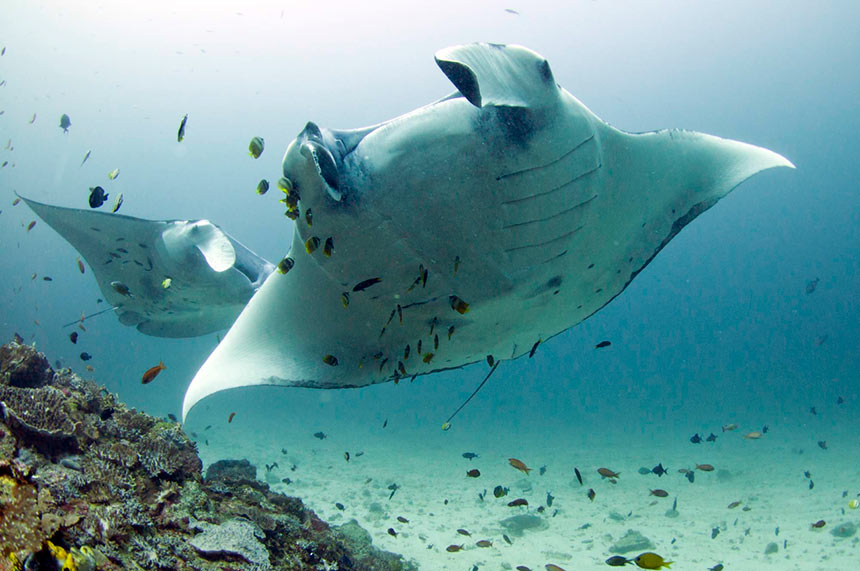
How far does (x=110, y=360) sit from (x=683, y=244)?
87620mm

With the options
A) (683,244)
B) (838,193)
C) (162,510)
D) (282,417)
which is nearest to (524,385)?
(683,244)

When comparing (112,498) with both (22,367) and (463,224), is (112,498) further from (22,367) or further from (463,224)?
(463,224)

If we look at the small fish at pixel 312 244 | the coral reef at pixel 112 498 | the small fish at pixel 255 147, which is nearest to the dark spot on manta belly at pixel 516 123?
the small fish at pixel 312 244

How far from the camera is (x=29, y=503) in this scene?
5.42ft

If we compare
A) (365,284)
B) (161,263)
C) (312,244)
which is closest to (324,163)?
(312,244)

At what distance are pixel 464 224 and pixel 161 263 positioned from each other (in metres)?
4.50

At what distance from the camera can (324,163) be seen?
1569mm

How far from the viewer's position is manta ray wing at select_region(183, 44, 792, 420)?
163 centimetres

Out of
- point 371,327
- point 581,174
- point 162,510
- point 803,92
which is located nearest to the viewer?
point 581,174

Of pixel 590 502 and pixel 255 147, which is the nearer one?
pixel 255 147

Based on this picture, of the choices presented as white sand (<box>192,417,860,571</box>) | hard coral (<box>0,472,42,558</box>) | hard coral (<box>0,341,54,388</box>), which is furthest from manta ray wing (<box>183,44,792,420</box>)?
white sand (<box>192,417,860,571</box>)

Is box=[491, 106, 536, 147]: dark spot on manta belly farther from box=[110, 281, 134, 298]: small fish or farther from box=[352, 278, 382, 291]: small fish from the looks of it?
box=[110, 281, 134, 298]: small fish

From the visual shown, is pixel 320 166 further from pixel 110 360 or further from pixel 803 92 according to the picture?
pixel 110 360

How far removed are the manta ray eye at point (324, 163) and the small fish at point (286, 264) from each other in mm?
663
